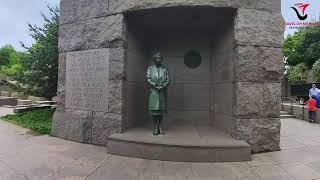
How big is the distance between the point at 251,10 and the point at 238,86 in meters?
2.00

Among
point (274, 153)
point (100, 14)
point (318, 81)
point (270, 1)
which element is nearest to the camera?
point (274, 153)

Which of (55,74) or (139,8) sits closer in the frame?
(139,8)

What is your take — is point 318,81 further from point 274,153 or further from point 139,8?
point 139,8

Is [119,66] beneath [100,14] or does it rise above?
beneath

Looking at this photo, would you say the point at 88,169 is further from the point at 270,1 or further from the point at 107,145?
the point at 270,1

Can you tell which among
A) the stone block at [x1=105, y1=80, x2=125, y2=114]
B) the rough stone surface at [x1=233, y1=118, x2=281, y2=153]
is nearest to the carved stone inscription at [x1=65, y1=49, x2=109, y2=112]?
the stone block at [x1=105, y1=80, x2=125, y2=114]

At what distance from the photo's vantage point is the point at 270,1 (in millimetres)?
7152

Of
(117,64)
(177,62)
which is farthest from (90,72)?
(177,62)

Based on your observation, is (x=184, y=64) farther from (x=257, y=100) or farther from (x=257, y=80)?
(x=257, y=100)

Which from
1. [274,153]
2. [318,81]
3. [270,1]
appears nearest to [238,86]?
[274,153]

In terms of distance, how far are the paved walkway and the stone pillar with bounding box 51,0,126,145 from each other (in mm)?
724

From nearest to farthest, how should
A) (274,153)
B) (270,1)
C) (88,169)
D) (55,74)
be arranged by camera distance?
(88,169) → (274,153) → (270,1) → (55,74)

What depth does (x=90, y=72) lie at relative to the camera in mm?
7984

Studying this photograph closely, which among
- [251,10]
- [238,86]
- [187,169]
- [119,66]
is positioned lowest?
[187,169]
